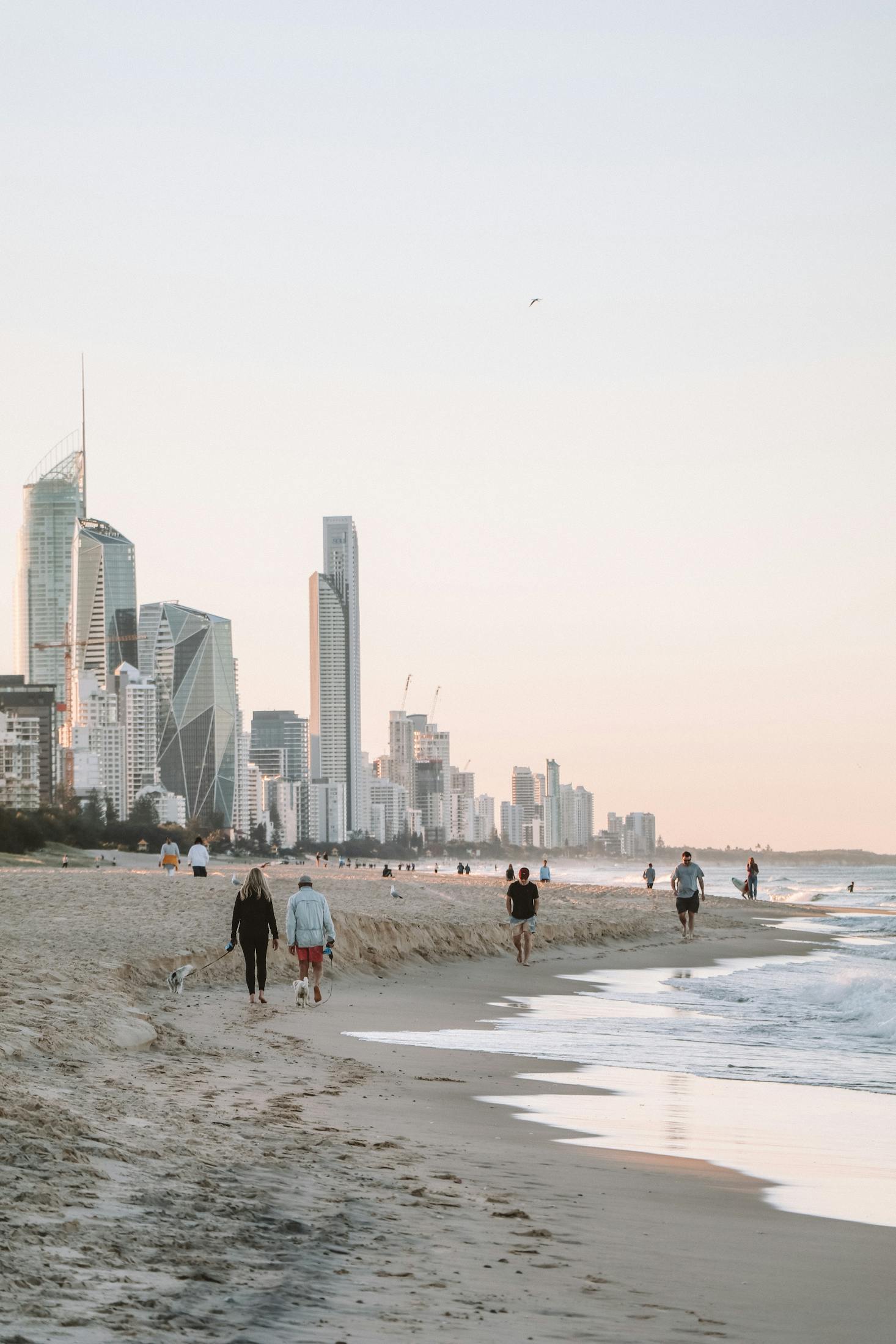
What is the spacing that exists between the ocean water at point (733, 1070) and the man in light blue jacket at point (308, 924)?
1.85m

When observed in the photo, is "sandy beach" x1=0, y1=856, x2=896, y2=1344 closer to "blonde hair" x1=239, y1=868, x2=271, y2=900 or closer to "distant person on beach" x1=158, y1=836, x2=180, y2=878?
"blonde hair" x1=239, y1=868, x2=271, y2=900

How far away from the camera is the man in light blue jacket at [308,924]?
14.9m

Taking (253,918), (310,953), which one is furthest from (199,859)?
(253,918)

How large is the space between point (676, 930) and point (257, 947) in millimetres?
23365

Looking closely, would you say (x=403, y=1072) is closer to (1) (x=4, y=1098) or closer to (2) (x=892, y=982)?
(1) (x=4, y=1098)

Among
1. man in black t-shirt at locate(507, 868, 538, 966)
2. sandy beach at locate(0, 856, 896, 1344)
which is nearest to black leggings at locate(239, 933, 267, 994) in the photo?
sandy beach at locate(0, 856, 896, 1344)

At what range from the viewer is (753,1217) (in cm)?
609

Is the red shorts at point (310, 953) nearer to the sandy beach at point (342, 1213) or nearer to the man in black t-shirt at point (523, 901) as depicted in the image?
the sandy beach at point (342, 1213)

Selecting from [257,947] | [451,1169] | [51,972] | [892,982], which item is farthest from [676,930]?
[451,1169]

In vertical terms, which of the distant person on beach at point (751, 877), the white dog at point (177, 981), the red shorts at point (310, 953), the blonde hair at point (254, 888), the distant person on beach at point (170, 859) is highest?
the blonde hair at point (254, 888)

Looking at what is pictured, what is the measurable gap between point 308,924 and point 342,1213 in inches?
376

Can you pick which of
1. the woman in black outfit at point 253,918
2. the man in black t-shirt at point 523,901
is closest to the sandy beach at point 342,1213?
the woman in black outfit at point 253,918

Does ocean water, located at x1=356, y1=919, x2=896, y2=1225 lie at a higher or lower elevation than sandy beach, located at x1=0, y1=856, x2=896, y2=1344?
lower

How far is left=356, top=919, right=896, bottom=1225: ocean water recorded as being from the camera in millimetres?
7617
